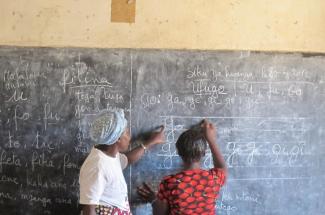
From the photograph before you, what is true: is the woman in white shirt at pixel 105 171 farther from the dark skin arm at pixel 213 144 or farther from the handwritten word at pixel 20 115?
the handwritten word at pixel 20 115

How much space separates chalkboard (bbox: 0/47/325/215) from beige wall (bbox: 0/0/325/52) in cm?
8

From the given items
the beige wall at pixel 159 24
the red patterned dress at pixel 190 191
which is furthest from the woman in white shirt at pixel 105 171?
the beige wall at pixel 159 24

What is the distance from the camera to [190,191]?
2.21 meters

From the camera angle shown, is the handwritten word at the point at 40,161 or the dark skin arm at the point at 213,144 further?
the handwritten word at the point at 40,161

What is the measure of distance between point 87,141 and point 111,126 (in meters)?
0.81

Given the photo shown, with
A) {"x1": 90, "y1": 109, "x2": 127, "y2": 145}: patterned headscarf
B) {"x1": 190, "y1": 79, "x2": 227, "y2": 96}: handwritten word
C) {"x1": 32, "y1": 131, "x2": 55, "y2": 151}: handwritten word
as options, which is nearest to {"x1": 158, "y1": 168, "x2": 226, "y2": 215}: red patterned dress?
{"x1": 90, "y1": 109, "x2": 127, "y2": 145}: patterned headscarf

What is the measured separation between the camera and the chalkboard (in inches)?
114

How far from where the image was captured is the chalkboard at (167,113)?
114 inches

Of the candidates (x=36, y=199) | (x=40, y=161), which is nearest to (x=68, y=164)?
(x=40, y=161)

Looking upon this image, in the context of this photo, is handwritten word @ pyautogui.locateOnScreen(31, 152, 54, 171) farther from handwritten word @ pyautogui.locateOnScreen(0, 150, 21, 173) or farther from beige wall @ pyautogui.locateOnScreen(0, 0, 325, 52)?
beige wall @ pyautogui.locateOnScreen(0, 0, 325, 52)

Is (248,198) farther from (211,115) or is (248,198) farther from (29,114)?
(29,114)

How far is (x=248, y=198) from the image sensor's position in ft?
9.70

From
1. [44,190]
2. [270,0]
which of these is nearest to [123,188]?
[44,190]

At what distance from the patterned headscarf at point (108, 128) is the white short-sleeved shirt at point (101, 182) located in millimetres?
107
